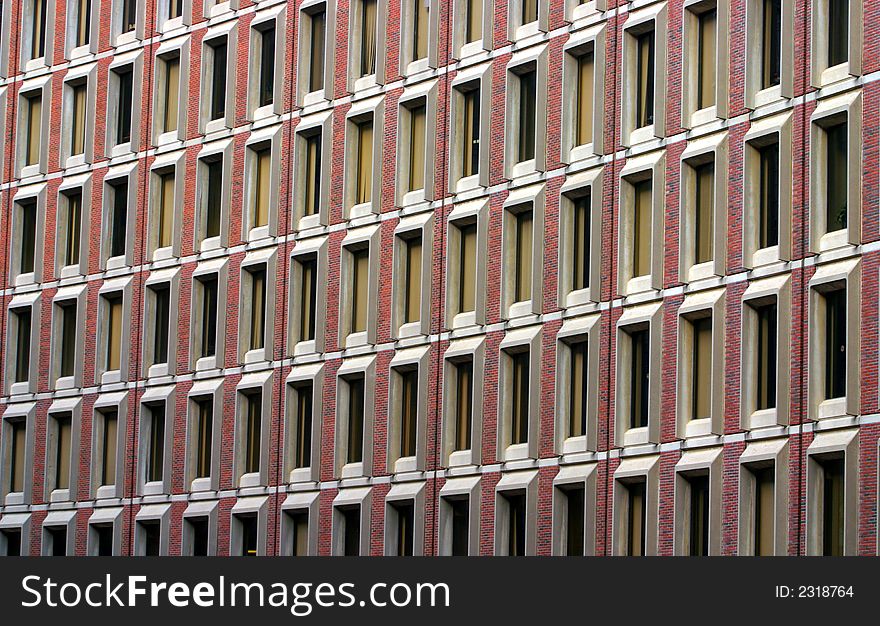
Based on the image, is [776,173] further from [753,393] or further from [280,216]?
[280,216]

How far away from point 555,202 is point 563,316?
3057 mm

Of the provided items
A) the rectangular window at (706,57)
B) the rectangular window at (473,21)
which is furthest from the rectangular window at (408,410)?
the rectangular window at (706,57)

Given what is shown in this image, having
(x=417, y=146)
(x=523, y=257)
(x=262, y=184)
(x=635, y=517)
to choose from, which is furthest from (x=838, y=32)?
(x=262, y=184)

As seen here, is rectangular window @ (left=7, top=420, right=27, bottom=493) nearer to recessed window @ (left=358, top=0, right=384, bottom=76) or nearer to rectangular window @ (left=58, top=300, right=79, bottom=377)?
rectangular window @ (left=58, top=300, right=79, bottom=377)

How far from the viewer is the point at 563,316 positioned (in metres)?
67.1

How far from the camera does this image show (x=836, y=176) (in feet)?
197

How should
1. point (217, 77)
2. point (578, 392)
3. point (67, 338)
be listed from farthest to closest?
point (67, 338)
point (217, 77)
point (578, 392)

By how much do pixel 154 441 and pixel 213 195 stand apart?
25.6ft

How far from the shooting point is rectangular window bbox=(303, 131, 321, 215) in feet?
245

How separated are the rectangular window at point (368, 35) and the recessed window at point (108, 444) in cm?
1383

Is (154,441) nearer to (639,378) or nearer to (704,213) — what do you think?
(639,378)
